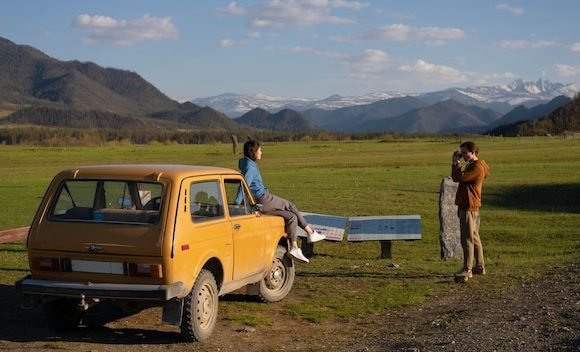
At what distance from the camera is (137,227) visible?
8.09 m

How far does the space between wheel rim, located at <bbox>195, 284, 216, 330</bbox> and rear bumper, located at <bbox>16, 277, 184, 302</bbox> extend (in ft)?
1.85

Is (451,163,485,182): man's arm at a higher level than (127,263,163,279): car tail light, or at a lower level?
higher

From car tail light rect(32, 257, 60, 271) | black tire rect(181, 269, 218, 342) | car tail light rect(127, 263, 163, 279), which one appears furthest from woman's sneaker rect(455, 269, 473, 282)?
car tail light rect(32, 257, 60, 271)

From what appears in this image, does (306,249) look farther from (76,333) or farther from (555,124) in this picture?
(555,124)

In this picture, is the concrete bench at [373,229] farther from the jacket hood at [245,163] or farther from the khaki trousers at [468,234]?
the jacket hood at [245,163]

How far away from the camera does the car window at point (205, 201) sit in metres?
8.74

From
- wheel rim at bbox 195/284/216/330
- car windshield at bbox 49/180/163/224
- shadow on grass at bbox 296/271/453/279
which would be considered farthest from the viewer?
shadow on grass at bbox 296/271/453/279

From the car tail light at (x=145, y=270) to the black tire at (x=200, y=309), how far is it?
1.96 feet

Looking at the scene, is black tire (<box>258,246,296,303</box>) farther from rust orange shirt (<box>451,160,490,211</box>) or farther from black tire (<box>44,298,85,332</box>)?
rust orange shirt (<box>451,160,490,211</box>)

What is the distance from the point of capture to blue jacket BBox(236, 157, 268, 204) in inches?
427

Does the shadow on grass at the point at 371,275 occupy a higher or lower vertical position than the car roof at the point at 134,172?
lower

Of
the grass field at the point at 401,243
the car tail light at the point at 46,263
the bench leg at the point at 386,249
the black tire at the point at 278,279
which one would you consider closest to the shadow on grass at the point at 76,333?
the car tail light at the point at 46,263

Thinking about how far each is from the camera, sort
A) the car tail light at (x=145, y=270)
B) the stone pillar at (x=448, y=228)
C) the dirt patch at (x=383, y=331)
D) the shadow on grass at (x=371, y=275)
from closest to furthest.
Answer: the car tail light at (x=145, y=270) < the dirt patch at (x=383, y=331) < the shadow on grass at (x=371, y=275) < the stone pillar at (x=448, y=228)

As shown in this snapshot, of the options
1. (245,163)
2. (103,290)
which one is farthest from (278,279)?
(103,290)
